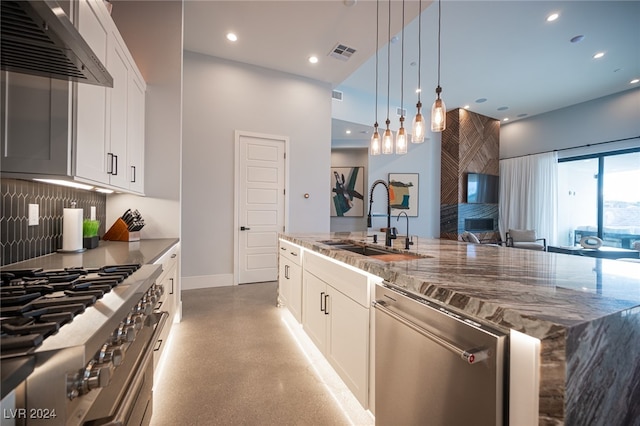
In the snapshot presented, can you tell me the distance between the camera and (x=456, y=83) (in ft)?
18.4

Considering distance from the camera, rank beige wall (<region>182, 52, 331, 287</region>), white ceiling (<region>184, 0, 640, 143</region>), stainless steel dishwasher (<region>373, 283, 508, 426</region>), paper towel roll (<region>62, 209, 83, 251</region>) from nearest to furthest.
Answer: stainless steel dishwasher (<region>373, 283, 508, 426</region>) < paper towel roll (<region>62, 209, 83, 251</region>) < white ceiling (<region>184, 0, 640, 143</region>) < beige wall (<region>182, 52, 331, 287</region>)

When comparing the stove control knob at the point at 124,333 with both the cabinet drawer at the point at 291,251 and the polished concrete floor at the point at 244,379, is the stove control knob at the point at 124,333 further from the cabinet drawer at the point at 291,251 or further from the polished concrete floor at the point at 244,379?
the cabinet drawer at the point at 291,251

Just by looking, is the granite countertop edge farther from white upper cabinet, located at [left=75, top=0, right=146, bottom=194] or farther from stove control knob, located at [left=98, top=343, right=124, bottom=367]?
white upper cabinet, located at [left=75, top=0, right=146, bottom=194]

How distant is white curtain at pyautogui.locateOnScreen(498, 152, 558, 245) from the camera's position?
22.4 feet

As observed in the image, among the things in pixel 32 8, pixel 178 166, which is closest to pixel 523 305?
pixel 32 8

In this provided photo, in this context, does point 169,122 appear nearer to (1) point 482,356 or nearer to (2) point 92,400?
(2) point 92,400

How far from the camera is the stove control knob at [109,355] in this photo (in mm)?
707

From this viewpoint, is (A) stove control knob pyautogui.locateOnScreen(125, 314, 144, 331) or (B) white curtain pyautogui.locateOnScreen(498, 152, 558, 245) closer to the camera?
(A) stove control knob pyautogui.locateOnScreen(125, 314, 144, 331)

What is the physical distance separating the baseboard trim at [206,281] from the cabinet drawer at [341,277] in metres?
2.40

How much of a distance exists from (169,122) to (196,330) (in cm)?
215

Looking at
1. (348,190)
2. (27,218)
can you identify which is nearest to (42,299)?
(27,218)

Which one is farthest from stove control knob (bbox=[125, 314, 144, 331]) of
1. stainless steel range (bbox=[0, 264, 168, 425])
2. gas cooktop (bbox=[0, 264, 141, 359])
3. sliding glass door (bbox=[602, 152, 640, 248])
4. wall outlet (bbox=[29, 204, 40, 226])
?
sliding glass door (bbox=[602, 152, 640, 248])

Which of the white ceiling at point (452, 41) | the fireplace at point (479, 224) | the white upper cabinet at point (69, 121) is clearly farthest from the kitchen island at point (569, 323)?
the fireplace at point (479, 224)

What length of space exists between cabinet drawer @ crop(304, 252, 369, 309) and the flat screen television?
6.51m
